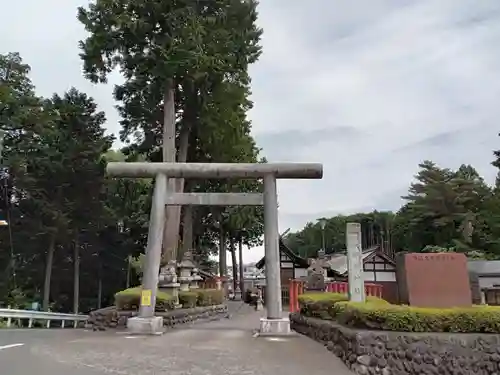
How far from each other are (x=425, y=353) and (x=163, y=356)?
4373 mm

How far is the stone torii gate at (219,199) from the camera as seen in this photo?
Result: 12750 millimetres

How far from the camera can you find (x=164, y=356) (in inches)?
328

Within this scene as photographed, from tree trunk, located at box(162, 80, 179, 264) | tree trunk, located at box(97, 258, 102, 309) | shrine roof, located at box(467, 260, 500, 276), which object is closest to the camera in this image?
tree trunk, located at box(162, 80, 179, 264)

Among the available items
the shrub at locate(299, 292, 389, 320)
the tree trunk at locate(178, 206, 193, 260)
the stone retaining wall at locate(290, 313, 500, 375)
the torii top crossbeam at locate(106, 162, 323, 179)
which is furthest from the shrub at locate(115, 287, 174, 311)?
the tree trunk at locate(178, 206, 193, 260)

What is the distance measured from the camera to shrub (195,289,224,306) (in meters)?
21.7

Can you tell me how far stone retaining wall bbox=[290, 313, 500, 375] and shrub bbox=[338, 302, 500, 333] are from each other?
0.14 meters

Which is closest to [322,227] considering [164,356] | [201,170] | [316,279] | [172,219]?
[172,219]

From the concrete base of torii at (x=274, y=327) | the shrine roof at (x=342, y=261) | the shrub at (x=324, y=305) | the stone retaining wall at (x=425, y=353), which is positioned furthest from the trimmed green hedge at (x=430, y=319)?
the shrine roof at (x=342, y=261)

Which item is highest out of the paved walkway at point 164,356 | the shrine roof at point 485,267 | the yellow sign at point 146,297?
the shrine roof at point 485,267

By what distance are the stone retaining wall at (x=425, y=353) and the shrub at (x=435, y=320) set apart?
0.14 m

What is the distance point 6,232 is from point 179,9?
53.9 feet

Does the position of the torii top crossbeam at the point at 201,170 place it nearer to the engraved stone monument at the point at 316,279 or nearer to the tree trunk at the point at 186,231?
the engraved stone monument at the point at 316,279

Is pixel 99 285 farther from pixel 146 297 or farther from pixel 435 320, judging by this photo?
pixel 435 320

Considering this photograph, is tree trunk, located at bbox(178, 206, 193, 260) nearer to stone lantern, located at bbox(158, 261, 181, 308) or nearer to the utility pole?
stone lantern, located at bbox(158, 261, 181, 308)
